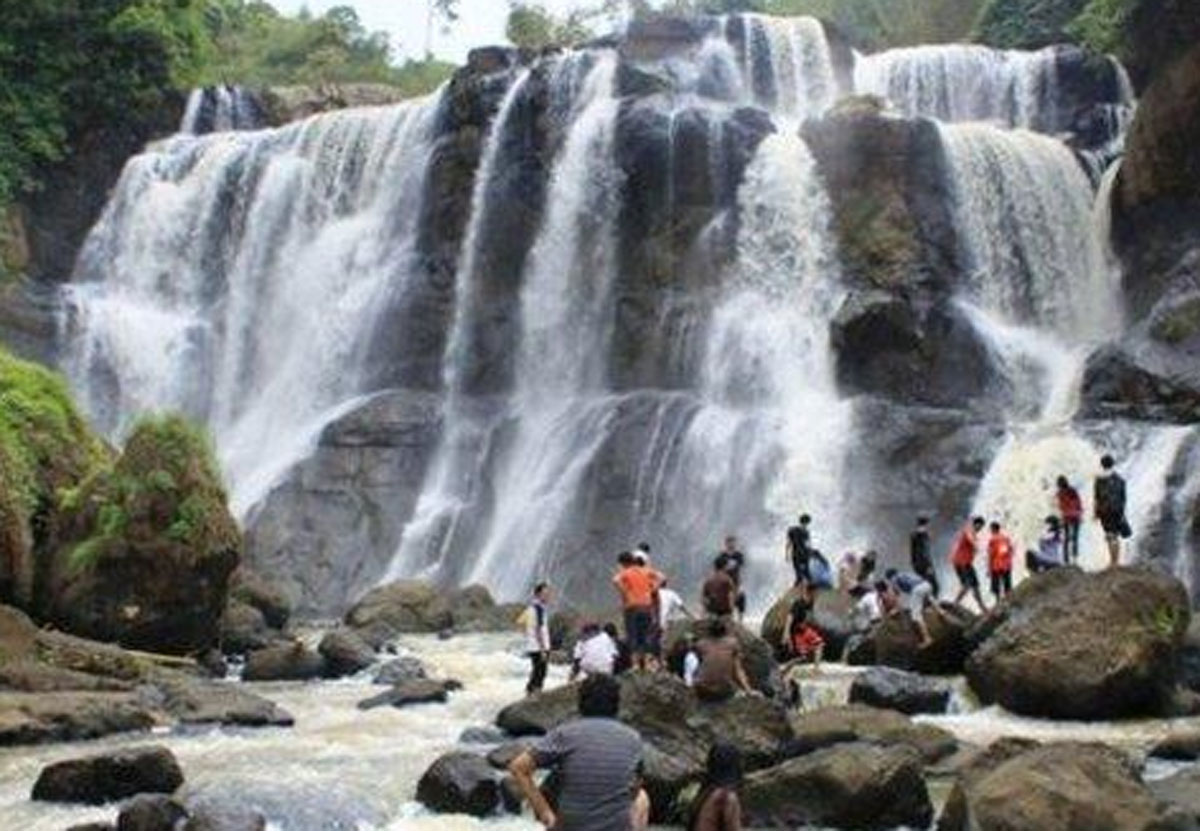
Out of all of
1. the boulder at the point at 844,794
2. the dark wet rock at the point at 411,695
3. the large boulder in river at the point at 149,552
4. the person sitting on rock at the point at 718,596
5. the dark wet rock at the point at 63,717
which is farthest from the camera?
the large boulder in river at the point at 149,552

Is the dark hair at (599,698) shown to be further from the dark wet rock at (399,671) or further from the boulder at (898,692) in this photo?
the dark wet rock at (399,671)

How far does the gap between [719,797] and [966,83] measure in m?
36.9

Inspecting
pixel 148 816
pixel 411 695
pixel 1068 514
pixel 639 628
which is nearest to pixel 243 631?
pixel 411 695

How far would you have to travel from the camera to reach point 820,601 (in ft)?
72.3

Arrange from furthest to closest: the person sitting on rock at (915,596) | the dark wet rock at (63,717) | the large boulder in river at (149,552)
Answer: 1. the large boulder in river at (149,552)
2. the person sitting on rock at (915,596)
3. the dark wet rock at (63,717)

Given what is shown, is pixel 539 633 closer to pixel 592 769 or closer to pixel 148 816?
pixel 148 816

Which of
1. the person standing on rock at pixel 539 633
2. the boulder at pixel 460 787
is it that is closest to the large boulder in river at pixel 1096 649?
the person standing on rock at pixel 539 633

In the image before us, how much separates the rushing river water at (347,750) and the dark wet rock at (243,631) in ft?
10.2

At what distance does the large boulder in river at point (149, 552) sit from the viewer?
21656mm

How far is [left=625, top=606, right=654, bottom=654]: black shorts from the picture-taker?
16812 millimetres

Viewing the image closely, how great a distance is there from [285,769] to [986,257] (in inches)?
968

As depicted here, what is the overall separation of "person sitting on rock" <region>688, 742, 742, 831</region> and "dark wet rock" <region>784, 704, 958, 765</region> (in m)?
6.26

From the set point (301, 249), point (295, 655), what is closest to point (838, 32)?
point (301, 249)

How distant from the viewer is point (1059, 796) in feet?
36.7
